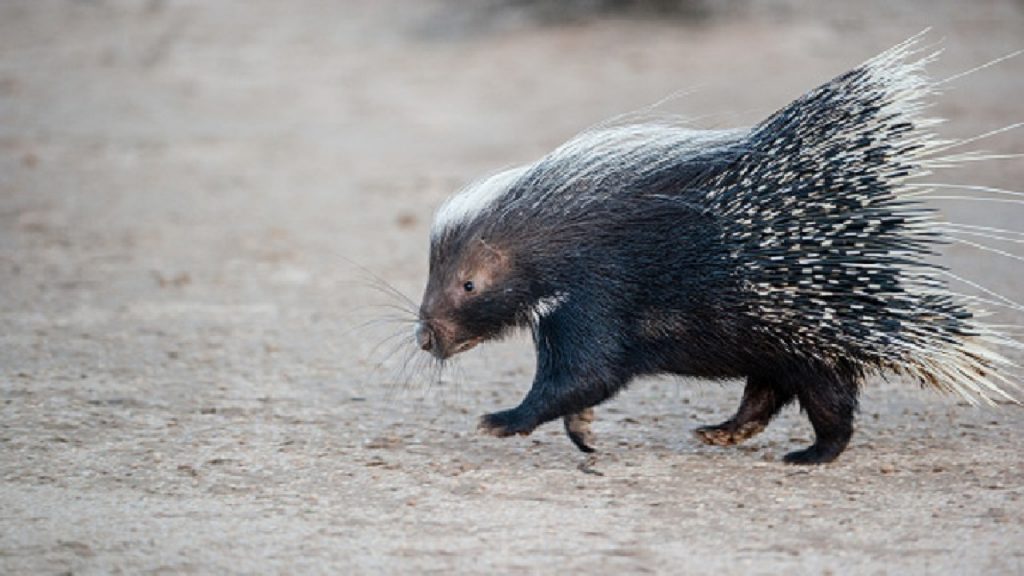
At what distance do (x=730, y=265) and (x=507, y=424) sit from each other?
90cm

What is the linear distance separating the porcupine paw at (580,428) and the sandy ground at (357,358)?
0.04 meters

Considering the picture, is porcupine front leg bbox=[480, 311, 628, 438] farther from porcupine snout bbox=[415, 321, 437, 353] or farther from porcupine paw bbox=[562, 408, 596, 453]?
porcupine snout bbox=[415, 321, 437, 353]

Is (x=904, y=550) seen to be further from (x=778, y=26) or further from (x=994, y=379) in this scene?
(x=778, y=26)

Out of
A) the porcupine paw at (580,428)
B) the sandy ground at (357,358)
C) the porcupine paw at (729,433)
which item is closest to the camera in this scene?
the sandy ground at (357,358)

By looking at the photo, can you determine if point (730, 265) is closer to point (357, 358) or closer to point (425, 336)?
point (425, 336)

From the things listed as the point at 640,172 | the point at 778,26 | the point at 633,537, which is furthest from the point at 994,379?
the point at 778,26

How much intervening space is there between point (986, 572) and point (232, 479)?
Answer: 2.32 metres

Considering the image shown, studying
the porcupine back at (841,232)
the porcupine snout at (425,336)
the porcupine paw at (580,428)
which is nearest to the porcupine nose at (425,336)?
the porcupine snout at (425,336)

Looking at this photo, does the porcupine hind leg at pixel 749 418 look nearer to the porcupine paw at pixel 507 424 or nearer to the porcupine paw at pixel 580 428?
the porcupine paw at pixel 580 428

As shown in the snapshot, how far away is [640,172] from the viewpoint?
16.1 feet

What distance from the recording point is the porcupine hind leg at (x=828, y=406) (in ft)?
15.6

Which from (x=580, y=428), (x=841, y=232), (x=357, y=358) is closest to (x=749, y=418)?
(x=580, y=428)

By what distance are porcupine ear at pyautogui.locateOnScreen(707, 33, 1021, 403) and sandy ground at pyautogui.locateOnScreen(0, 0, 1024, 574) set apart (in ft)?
1.51

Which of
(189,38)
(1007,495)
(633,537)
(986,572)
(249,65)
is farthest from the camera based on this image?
(189,38)
